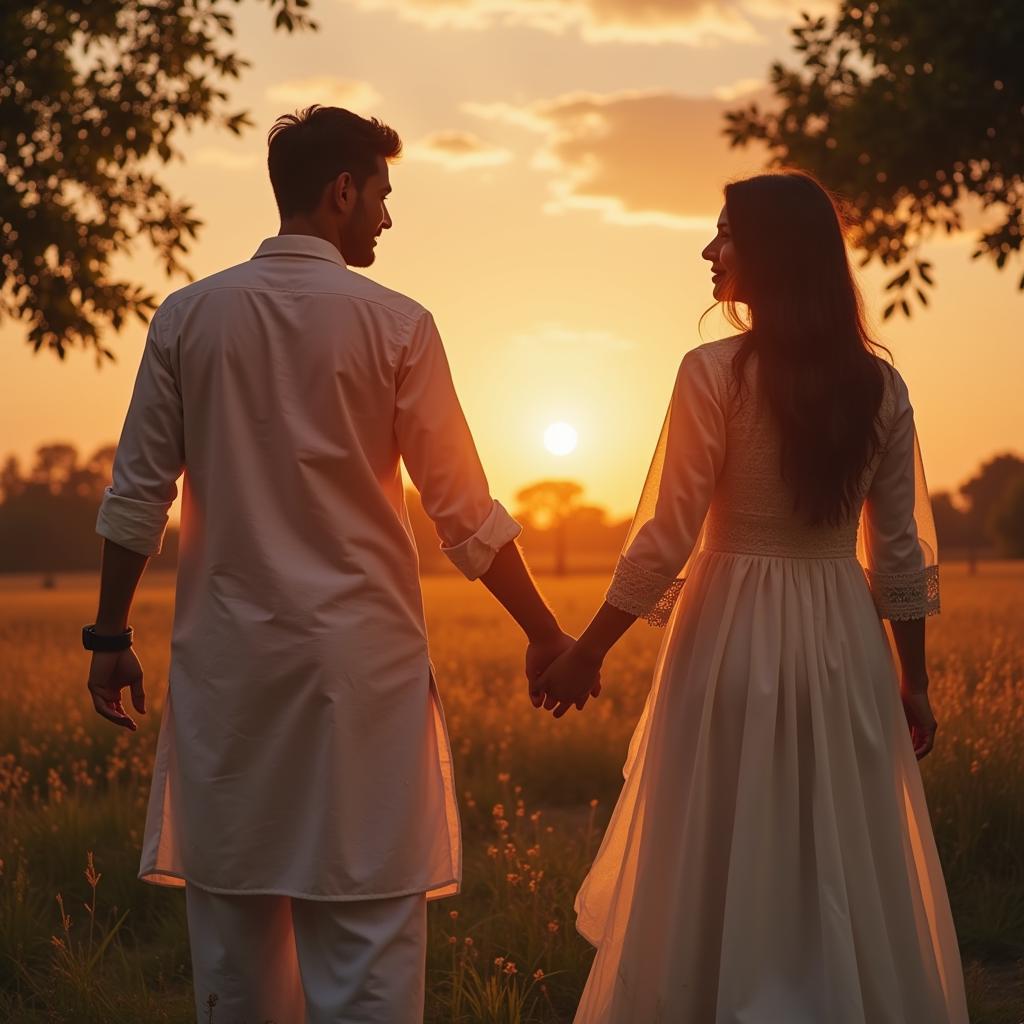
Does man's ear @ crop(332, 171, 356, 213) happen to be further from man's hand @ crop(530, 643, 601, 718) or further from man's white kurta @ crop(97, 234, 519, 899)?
man's hand @ crop(530, 643, 601, 718)

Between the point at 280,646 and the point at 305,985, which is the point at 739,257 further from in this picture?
the point at 305,985

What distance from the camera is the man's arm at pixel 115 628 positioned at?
10.7 ft

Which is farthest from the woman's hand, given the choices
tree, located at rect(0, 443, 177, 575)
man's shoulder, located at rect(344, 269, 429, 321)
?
tree, located at rect(0, 443, 177, 575)

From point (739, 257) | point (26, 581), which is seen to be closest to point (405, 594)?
point (739, 257)

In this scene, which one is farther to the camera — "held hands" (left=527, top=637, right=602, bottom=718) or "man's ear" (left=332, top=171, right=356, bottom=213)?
"held hands" (left=527, top=637, right=602, bottom=718)

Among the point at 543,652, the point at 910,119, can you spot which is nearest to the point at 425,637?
the point at 543,652

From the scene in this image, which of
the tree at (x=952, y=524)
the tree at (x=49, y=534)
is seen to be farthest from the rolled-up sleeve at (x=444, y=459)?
the tree at (x=952, y=524)

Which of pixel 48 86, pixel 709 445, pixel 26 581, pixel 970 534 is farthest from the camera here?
pixel 970 534

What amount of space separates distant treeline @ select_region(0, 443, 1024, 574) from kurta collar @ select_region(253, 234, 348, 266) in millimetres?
43450

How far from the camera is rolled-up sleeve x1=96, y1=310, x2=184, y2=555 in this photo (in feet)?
10.4

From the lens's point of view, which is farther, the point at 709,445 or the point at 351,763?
the point at 709,445

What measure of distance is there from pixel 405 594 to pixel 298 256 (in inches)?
34.1

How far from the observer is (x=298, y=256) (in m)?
3.14

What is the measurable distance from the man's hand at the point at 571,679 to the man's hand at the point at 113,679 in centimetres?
109
